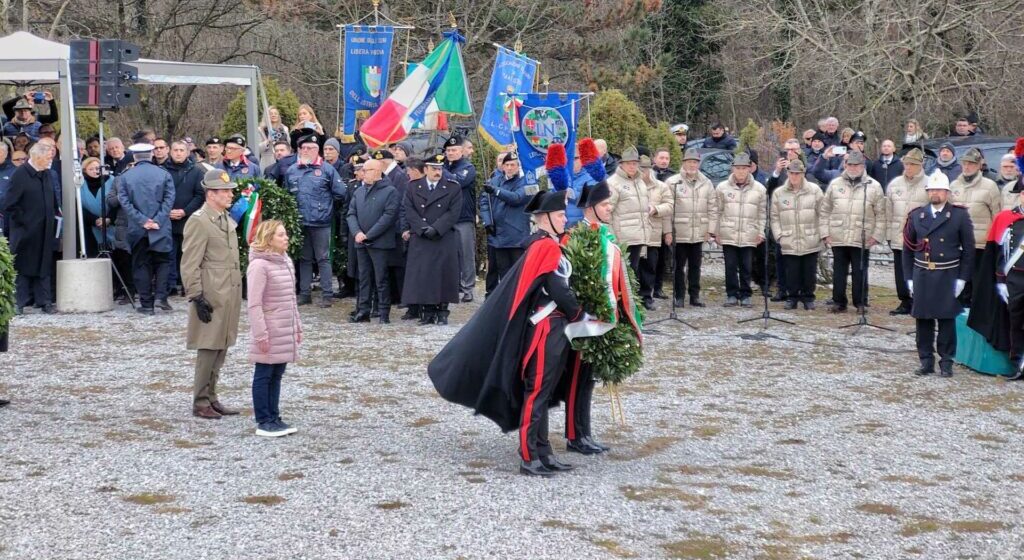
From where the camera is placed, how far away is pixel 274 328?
808cm

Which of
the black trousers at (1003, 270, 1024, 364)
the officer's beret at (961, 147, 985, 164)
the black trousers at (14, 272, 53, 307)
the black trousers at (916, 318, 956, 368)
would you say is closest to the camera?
the black trousers at (1003, 270, 1024, 364)

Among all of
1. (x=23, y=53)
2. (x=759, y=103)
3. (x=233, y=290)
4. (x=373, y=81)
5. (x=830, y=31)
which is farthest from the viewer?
(x=759, y=103)

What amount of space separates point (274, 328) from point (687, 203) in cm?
780

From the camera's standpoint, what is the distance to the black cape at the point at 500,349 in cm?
729

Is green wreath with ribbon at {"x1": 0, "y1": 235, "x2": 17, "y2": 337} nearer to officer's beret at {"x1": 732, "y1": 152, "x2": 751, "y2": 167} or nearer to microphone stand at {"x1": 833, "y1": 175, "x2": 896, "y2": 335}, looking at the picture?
microphone stand at {"x1": 833, "y1": 175, "x2": 896, "y2": 335}

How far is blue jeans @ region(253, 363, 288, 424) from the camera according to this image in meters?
8.20

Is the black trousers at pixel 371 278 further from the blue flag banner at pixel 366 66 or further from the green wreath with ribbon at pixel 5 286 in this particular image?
the green wreath with ribbon at pixel 5 286

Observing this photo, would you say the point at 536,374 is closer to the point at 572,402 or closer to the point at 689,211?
the point at 572,402

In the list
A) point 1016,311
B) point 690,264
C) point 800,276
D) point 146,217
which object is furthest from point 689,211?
point 146,217

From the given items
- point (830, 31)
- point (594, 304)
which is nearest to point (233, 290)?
point (594, 304)

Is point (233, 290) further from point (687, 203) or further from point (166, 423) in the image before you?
point (687, 203)

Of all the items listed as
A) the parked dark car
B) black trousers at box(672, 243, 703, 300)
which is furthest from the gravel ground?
the parked dark car

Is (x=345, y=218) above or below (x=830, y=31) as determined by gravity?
below

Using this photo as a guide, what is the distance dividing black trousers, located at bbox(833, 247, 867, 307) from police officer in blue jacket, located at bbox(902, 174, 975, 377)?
3329 mm
